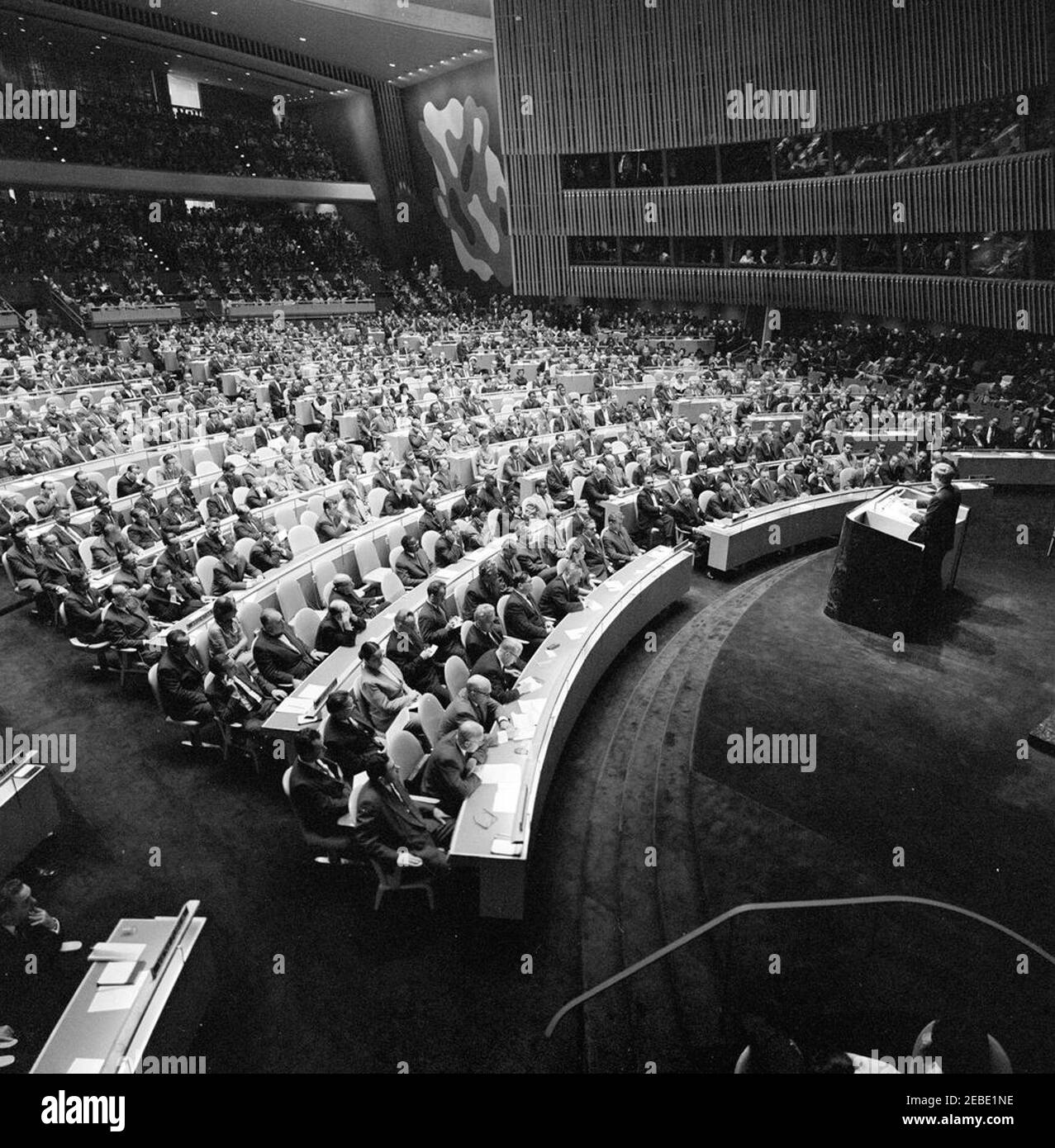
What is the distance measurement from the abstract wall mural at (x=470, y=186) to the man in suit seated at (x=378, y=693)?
2533 cm

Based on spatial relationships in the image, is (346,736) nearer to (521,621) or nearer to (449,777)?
(449,777)

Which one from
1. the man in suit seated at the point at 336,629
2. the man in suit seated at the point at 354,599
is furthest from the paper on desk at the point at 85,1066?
the man in suit seated at the point at 354,599

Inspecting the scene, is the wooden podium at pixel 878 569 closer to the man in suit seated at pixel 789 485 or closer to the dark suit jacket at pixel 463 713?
the man in suit seated at pixel 789 485

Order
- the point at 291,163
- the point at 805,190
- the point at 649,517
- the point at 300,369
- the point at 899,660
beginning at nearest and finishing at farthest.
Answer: the point at 899,660 < the point at 649,517 < the point at 300,369 < the point at 805,190 < the point at 291,163

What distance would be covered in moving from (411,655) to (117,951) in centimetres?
302

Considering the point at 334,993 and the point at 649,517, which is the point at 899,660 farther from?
the point at 334,993

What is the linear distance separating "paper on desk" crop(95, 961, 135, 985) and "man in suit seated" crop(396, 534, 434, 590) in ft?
15.2

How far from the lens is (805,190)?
19297 millimetres

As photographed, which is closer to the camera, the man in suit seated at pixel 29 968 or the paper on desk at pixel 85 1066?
the paper on desk at pixel 85 1066

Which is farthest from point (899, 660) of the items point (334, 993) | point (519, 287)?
point (519, 287)

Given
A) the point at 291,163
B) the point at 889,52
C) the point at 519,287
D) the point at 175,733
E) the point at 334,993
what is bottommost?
the point at 334,993

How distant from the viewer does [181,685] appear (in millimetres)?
5695

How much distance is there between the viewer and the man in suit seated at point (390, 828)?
4.29m
